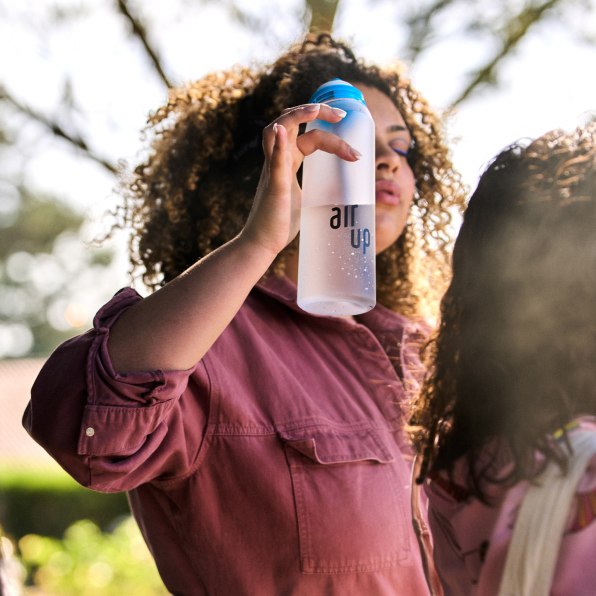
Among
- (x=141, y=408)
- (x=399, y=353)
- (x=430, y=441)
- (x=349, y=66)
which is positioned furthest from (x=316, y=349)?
(x=349, y=66)

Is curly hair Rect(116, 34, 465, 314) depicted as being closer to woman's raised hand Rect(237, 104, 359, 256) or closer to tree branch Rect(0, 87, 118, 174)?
woman's raised hand Rect(237, 104, 359, 256)

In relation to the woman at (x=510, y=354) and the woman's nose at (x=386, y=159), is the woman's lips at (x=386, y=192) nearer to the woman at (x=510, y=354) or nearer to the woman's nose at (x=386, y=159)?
the woman's nose at (x=386, y=159)

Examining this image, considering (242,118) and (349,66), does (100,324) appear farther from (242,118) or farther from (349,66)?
(349,66)

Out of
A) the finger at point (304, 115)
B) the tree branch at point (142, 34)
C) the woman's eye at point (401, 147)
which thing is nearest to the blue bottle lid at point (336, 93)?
the finger at point (304, 115)

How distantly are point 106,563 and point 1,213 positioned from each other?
16098 millimetres

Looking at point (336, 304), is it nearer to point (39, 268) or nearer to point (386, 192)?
point (386, 192)

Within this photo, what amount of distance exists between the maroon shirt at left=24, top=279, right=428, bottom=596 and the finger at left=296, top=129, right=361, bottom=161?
1.40 ft

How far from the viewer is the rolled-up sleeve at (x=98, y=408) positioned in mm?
1454

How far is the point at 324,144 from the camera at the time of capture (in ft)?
5.11

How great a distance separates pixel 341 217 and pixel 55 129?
334cm

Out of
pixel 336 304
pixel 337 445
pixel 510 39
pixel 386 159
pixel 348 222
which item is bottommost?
pixel 337 445

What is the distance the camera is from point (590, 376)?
1.40 metres

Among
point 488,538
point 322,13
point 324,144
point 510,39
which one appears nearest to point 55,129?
point 322,13

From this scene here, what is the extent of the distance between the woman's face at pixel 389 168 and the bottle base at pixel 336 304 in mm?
593
